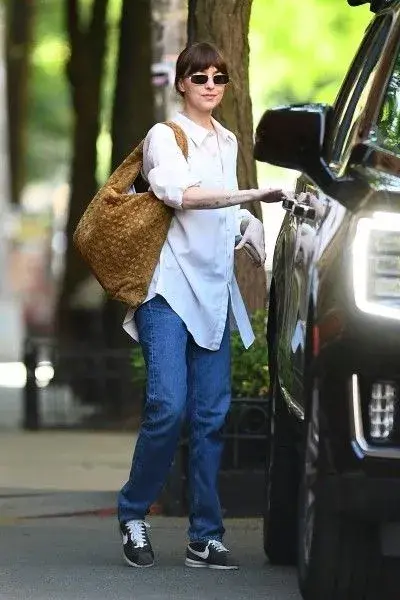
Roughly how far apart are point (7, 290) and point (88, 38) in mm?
19675

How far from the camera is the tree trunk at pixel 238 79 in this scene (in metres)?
9.54

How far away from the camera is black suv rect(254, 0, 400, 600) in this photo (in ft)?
16.0

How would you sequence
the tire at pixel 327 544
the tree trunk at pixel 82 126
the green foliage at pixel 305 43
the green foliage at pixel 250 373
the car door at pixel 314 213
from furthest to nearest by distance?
the green foliage at pixel 305 43 → the tree trunk at pixel 82 126 → the green foliage at pixel 250 373 → the car door at pixel 314 213 → the tire at pixel 327 544

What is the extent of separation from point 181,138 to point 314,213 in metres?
1.25

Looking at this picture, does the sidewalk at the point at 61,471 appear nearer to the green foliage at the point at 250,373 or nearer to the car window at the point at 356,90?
the green foliage at the point at 250,373

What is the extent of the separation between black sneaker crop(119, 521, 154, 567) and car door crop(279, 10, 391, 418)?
0.81 metres

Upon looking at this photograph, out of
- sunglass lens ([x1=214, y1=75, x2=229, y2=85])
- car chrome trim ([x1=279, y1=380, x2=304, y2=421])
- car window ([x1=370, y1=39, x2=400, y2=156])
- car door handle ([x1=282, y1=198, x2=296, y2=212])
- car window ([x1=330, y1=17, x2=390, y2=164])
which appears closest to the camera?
car window ([x1=370, y1=39, x2=400, y2=156])

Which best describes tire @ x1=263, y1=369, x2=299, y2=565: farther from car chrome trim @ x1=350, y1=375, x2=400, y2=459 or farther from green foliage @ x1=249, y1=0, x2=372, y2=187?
green foliage @ x1=249, y1=0, x2=372, y2=187

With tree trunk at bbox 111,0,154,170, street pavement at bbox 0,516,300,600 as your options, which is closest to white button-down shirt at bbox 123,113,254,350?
street pavement at bbox 0,516,300,600

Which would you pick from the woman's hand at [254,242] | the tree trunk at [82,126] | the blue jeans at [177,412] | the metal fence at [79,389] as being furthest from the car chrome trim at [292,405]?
the tree trunk at [82,126]

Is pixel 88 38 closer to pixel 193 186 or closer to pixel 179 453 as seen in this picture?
pixel 179 453

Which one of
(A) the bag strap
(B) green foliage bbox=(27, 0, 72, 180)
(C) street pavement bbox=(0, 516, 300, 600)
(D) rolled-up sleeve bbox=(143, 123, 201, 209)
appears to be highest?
(B) green foliage bbox=(27, 0, 72, 180)

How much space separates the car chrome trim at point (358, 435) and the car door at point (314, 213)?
0.53 metres

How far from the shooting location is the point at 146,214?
6980 mm
